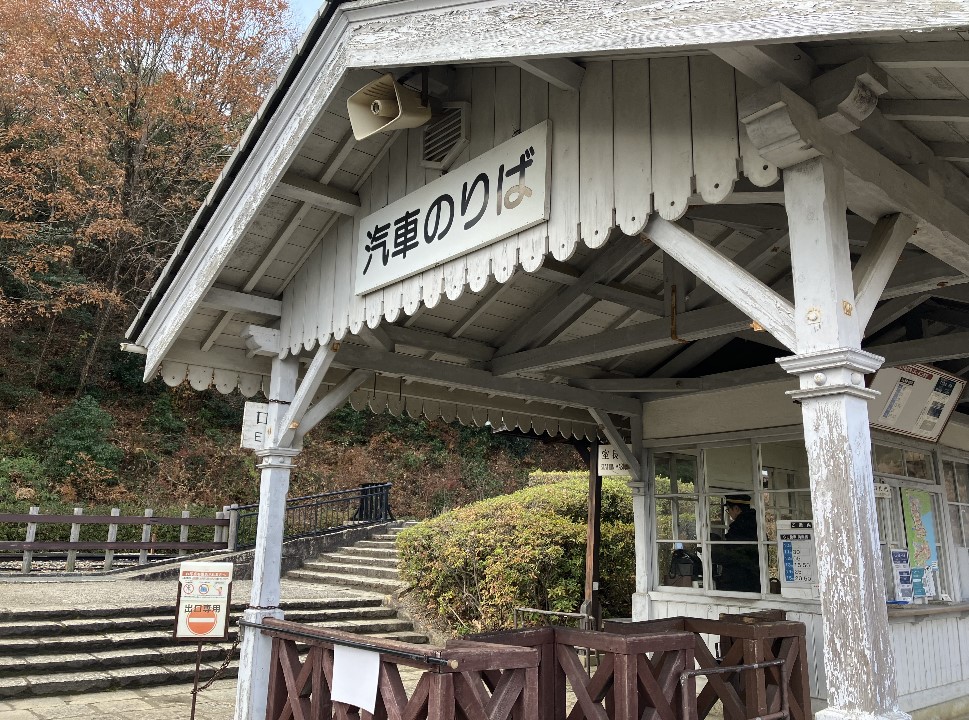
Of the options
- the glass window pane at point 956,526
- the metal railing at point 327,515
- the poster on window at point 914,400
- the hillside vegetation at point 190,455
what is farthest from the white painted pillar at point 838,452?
the hillside vegetation at point 190,455

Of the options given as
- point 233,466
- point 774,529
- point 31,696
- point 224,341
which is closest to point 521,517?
point 774,529

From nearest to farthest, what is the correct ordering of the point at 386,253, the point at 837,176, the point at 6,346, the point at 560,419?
the point at 837,176
the point at 386,253
the point at 560,419
the point at 6,346

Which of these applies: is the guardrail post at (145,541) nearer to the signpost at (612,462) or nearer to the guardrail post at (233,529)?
the guardrail post at (233,529)

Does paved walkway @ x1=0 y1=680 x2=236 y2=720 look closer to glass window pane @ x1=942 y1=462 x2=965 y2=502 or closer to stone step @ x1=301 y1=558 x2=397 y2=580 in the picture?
stone step @ x1=301 y1=558 x2=397 y2=580

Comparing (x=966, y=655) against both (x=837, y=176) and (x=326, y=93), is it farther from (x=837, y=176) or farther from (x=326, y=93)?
(x=326, y=93)

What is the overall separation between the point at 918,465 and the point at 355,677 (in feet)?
17.2

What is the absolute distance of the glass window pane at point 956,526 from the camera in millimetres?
6773

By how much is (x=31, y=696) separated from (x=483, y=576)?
4.65 meters

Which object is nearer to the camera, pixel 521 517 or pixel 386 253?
pixel 386 253

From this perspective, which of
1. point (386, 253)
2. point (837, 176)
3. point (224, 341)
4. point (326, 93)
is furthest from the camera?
point (224, 341)

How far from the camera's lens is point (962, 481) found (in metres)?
7.16

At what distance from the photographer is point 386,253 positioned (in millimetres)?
4664

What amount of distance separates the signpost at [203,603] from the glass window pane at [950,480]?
243 inches

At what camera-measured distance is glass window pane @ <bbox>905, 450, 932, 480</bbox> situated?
6363 mm
